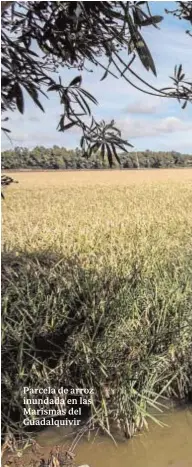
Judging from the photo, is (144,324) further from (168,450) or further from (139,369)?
(168,450)

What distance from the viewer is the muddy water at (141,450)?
2537mm

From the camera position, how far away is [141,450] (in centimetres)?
261

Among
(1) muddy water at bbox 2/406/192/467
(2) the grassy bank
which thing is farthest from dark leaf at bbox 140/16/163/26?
(1) muddy water at bbox 2/406/192/467

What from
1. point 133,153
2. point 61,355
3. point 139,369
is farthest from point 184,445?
point 133,153

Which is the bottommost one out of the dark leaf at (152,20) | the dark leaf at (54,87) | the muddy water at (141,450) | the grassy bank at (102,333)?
the muddy water at (141,450)

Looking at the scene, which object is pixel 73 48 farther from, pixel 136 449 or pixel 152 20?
pixel 136 449

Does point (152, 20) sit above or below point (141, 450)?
above

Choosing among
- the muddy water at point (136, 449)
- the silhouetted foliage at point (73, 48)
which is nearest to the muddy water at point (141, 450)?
the muddy water at point (136, 449)

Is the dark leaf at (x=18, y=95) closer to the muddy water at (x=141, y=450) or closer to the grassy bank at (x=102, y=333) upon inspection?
the grassy bank at (x=102, y=333)

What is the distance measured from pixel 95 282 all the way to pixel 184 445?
96 cm

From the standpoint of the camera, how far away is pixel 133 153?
3.73ft

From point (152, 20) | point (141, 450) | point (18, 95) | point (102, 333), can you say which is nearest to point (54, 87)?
point (18, 95)

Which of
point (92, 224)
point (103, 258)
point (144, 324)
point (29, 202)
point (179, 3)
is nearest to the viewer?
point (179, 3)

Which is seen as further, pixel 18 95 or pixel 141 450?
pixel 141 450
